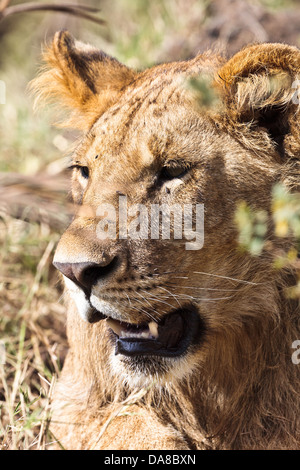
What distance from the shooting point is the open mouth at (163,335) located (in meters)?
2.62

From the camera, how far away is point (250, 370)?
110 inches

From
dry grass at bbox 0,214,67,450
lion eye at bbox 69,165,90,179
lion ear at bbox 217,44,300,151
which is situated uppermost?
lion ear at bbox 217,44,300,151

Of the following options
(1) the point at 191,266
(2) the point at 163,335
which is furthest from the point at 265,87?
(2) the point at 163,335

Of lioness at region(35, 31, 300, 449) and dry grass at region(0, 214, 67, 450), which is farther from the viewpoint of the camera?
dry grass at region(0, 214, 67, 450)

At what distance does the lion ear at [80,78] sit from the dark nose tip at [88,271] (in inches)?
40.2

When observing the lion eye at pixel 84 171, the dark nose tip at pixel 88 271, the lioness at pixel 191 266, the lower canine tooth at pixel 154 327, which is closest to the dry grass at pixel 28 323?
the lioness at pixel 191 266

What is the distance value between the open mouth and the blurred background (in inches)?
21.0

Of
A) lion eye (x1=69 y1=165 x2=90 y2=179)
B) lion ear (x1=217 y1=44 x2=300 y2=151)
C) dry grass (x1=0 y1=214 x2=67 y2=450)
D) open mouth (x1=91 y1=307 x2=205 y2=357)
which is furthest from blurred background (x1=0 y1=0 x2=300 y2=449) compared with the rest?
lion ear (x1=217 y1=44 x2=300 y2=151)

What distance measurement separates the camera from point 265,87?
251cm

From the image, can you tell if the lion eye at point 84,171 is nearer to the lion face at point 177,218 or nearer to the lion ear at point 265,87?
the lion face at point 177,218

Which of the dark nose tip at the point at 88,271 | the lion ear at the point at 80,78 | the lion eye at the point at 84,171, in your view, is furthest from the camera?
the lion ear at the point at 80,78

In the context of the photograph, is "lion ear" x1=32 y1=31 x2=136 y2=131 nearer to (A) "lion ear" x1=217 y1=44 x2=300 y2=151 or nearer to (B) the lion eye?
(B) the lion eye

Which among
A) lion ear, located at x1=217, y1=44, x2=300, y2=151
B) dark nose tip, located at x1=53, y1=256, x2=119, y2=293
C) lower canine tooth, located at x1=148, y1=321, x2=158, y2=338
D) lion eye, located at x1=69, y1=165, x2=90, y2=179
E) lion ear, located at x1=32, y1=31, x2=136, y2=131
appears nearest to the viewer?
dark nose tip, located at x1=53, y1=256, x2=119, y2=293

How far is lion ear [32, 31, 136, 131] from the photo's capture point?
326 cm
